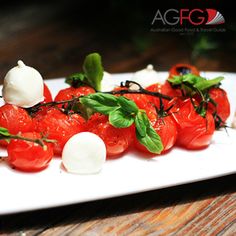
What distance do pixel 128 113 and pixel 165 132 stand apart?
137 mm

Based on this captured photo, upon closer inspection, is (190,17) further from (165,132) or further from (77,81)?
(165,132)

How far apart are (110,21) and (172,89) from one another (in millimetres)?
1920

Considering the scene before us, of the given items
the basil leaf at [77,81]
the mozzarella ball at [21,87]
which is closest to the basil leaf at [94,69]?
the basil leaf at [77,81]

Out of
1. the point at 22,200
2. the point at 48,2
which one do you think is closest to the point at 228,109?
the point at 22,200

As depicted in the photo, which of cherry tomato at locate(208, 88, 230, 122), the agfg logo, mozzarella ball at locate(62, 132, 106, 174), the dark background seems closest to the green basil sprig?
mozzarella ball at locate(62, 132, 106, 174)

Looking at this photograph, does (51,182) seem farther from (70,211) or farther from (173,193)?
(173,193)

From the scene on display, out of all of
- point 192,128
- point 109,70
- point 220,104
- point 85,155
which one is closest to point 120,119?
point 85,155

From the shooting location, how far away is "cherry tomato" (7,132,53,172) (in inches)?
59.5

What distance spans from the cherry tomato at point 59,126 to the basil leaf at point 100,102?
75 millimetres

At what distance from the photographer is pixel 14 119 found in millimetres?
1631

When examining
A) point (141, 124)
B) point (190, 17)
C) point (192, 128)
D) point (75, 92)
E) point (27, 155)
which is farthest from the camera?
point (190, 17)

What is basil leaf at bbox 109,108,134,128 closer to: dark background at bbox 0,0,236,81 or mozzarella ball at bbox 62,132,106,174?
mozzarella ball at bbox 62,132,106,174

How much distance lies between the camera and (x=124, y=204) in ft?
5.03

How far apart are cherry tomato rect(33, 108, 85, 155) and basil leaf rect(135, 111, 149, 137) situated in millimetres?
181
